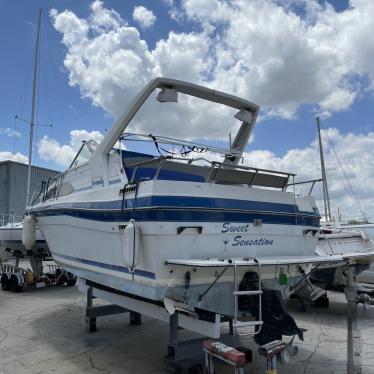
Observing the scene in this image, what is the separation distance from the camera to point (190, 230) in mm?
4445

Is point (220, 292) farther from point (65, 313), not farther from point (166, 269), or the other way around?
point (65, 313)

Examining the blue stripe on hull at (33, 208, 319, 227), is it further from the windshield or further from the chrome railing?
the chrome railing

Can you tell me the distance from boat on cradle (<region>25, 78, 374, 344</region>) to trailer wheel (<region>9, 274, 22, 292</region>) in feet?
20.7

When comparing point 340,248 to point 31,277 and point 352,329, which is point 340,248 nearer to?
point 352,329

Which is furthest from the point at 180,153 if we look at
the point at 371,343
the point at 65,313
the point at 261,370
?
the point at 65,313

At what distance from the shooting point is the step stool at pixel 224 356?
3.95 m

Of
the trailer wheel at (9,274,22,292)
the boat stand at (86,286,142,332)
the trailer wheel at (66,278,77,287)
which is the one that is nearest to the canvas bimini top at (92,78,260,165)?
the boat stand at (86,286,142,332)

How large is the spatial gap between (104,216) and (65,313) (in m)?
4.41

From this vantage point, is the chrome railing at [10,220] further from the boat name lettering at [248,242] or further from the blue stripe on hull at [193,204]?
the boat name lettering at [248,242]

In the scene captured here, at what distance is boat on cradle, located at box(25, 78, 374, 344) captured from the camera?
4.40m

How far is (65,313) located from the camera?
28.7ft

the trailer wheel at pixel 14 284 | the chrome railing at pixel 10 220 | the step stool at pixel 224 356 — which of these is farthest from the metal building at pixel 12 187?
the step stool at pixel 224 356

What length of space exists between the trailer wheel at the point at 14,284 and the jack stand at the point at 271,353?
935 cm

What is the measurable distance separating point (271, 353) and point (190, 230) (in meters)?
1.40
